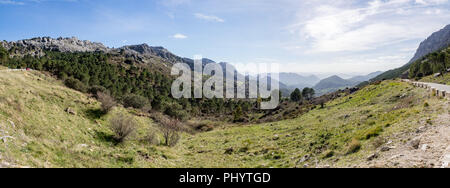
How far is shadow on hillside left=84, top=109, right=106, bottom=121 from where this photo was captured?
2645 centimetres

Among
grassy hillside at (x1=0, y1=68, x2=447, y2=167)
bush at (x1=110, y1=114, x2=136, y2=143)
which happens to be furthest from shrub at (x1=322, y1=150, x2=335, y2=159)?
bush at (x1=110, y1=114, x2=136, y2=143)

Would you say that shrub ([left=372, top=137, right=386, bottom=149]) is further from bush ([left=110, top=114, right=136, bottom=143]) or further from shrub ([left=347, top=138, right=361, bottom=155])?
bush ([left=110, top=114, right=136, bottom=143])

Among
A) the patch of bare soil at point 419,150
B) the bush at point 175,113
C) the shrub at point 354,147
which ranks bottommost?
the bush at point 175,113

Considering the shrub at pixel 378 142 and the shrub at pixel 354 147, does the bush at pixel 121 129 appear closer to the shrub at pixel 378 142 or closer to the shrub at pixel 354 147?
the shrub at pixel 354 147

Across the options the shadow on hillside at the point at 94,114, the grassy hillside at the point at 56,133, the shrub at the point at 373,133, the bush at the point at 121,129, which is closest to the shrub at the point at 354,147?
the shrub at the point at 373,133

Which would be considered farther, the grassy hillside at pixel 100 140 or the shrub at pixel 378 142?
the grassy hillside at pixel 100 140

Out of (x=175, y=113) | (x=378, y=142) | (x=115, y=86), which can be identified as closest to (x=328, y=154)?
(x=378, y=142)

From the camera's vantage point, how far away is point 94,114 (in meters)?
27.6

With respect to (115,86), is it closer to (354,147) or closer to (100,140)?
(100,140)

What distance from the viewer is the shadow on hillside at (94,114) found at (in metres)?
26.5

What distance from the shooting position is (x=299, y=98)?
118 meters

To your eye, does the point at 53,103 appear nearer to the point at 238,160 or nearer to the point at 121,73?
the point at 238,160
